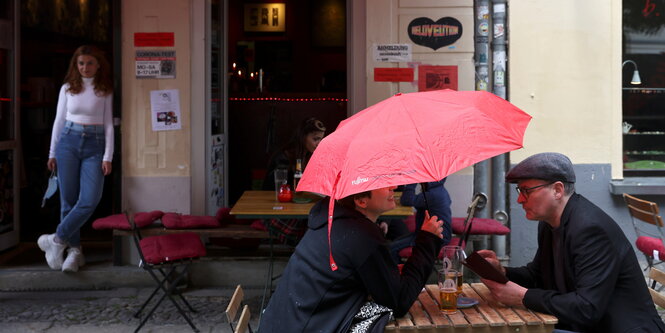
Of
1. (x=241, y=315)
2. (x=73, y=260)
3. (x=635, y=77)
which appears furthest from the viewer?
(x=635, y=77)

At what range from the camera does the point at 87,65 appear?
7.52 m

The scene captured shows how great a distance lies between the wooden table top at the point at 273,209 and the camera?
19.8 feet

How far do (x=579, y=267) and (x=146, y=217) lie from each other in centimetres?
463

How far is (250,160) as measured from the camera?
11.0 metres

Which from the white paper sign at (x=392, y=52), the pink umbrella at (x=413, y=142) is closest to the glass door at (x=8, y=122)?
the white paper sign at (x=392, y=52)

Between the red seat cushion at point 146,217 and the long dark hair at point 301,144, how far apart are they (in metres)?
1.33

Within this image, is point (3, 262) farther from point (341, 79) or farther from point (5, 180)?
point (341, 79)

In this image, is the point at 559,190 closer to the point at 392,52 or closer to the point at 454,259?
the point at 454,259

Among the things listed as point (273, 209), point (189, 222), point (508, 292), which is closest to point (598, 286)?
point (508, 292)

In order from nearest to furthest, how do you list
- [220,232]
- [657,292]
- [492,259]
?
[492,259], [657,292], [220,232]

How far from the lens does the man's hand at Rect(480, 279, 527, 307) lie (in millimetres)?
3803

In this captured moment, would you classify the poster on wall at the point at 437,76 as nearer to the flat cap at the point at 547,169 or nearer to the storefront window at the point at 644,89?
the storefront window at the point at 644,89

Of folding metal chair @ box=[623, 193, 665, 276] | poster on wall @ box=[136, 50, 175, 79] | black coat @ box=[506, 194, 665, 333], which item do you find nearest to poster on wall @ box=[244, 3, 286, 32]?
poster on wall @ box=[136, 50, 175, 79]

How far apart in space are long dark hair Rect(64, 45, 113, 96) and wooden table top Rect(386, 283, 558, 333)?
4.64 metres
